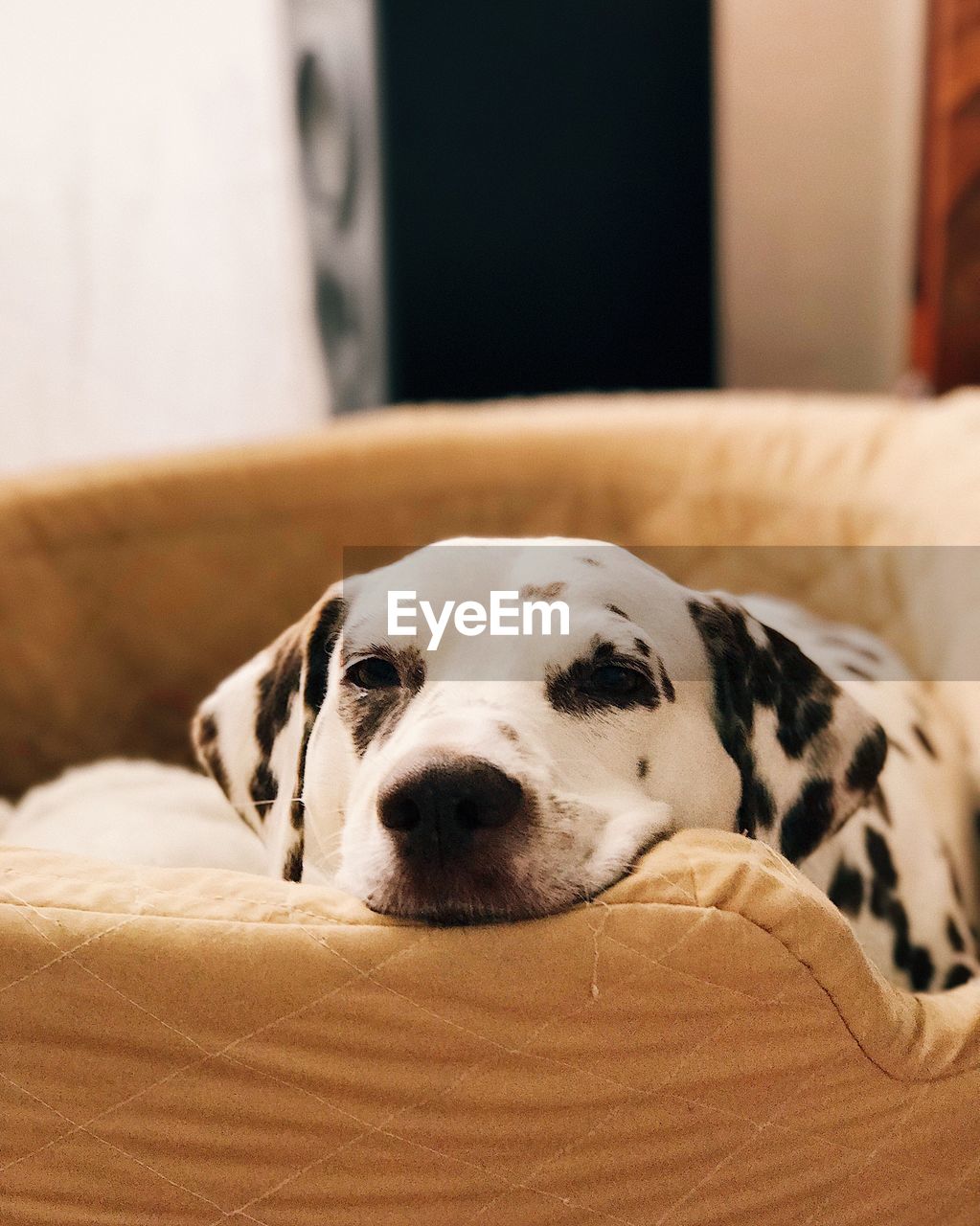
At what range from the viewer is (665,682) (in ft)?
3.38

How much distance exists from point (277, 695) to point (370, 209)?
1.90 meters

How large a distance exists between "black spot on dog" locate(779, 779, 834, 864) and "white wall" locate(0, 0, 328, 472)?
172cm

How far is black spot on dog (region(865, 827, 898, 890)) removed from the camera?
4.27 ft

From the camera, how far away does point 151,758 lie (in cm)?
201

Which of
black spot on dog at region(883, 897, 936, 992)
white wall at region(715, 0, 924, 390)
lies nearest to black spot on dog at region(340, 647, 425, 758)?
black spot on dog at region(883, 897, 936, 992)

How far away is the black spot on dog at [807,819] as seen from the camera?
1.08 meters

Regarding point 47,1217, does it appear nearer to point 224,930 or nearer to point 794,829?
point 224,930

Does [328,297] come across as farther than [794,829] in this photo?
Yes

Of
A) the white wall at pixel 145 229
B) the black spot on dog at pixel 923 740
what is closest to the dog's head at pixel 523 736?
the black spot on dog at pixel 923 740

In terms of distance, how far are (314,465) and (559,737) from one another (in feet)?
4.05

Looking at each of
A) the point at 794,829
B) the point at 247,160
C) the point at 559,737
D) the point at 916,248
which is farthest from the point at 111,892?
the point at 916,248

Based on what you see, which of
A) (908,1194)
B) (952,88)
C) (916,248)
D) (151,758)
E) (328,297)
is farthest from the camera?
(916,248)

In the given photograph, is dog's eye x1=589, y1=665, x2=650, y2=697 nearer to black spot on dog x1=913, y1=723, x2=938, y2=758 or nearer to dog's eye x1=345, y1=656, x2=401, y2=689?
dog's eye x1=345, y1=656, x2=401, y2=689

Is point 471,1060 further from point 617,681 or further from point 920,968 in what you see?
point 920,968
